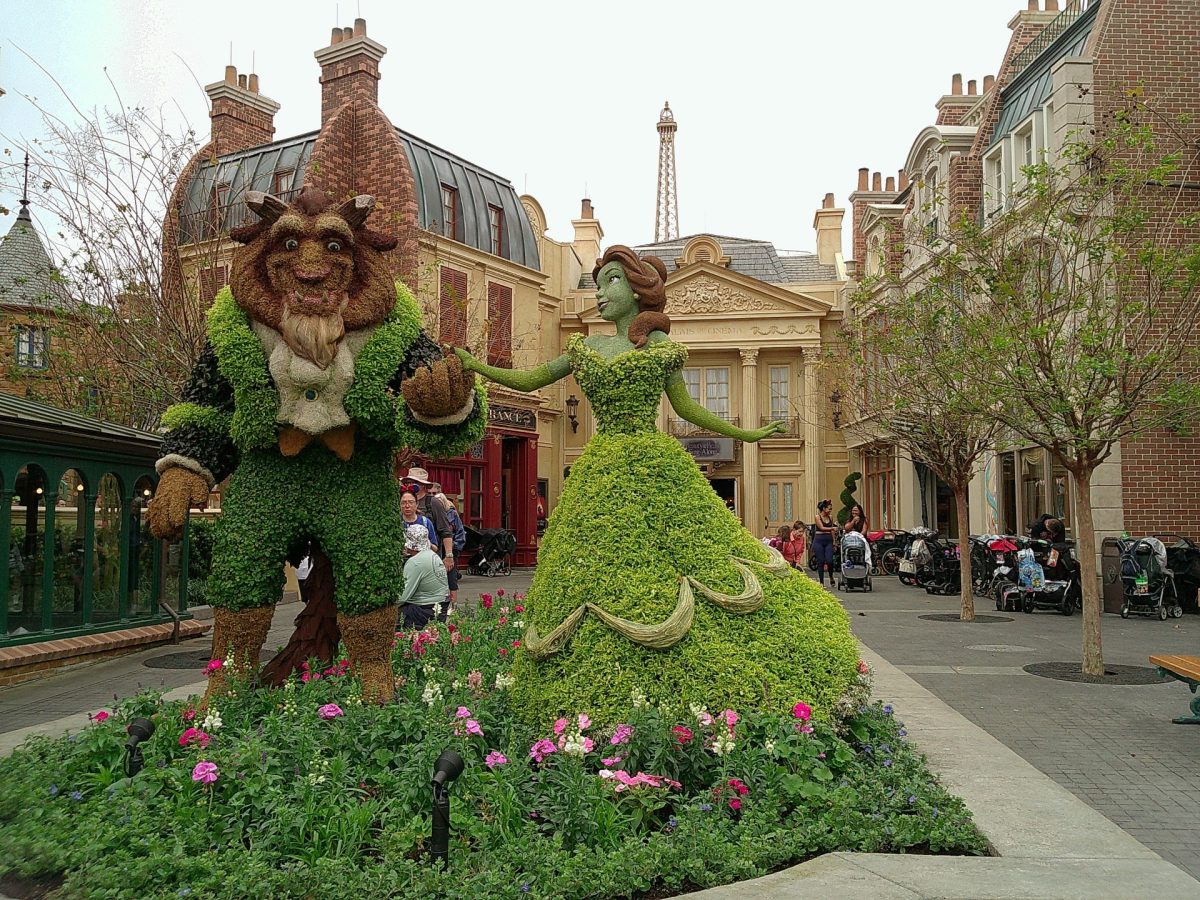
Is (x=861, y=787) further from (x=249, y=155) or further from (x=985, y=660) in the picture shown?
(x=249, y=155)

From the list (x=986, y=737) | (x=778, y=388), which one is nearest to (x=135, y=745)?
(x=986, y=737)

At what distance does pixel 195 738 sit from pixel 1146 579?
497 inches

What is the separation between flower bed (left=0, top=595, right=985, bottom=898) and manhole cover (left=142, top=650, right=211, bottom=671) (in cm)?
419

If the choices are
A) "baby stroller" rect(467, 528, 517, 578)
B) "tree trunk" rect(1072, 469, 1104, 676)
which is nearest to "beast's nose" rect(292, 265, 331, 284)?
"tree trunk" rect(1072, 469, 1104, 676)

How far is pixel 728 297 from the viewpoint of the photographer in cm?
2892

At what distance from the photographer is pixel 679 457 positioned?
4977 millimetres

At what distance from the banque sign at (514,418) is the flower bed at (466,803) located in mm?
19294

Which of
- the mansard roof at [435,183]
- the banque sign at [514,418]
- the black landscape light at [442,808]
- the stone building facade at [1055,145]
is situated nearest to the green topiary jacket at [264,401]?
the black landscape light at [442,808]

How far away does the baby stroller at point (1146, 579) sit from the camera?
12.8 m

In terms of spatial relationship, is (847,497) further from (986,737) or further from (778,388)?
(986,737)

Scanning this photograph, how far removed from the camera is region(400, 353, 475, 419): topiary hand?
462 cm

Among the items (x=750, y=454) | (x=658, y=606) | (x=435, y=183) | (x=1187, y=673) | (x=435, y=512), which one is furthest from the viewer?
(x=750, y=454)

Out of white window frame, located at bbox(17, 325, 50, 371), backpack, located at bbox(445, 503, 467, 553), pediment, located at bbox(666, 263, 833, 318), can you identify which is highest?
pediment, located at bbox(666, 263, 833, 318)

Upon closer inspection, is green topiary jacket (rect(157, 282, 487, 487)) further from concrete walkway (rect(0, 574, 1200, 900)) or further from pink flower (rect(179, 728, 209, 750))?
concrete walkway (rect(0, 574, 1200, 900))
